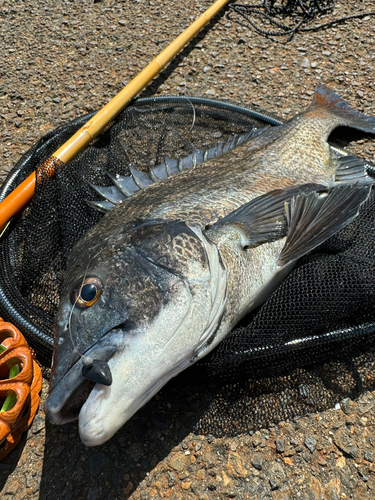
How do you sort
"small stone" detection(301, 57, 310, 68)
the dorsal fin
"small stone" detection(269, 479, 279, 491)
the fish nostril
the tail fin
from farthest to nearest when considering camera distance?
"small stone" detection(301, 57, 310, 68) < the tail fin < the dorsal fin < "small stone" detection(269, 479, 279, 491) < the fish nostril

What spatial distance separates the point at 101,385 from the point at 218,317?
2.20ft

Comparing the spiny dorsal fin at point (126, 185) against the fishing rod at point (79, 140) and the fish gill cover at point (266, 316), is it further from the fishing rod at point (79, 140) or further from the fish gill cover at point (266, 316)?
the fishing rod at point (79, 140)

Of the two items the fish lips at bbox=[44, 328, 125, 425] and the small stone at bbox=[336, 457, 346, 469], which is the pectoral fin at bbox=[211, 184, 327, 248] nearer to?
the fish lips at bbox=[44, 328, 125, 425]

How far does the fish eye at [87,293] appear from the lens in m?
1.59

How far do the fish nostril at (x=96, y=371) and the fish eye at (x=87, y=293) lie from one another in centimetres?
26

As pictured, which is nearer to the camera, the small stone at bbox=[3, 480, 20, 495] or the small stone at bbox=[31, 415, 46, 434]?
the small stone at bbox=[3, 480, 20, 495]

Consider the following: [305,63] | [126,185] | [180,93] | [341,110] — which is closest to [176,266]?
[126,185]

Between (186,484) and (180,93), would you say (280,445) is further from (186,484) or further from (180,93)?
(180,93)

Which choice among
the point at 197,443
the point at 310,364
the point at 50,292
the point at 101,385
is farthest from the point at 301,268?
the point at 50,292

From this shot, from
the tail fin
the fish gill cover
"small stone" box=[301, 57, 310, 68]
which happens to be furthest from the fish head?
"small stone" box=[301, 57, 310, 68]

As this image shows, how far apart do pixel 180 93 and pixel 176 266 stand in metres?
3.38

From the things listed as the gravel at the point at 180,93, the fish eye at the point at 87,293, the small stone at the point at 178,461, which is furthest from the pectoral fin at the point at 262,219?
the small stone at the point at 178,461

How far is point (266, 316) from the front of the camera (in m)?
2.08

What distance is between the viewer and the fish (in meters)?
1.48
